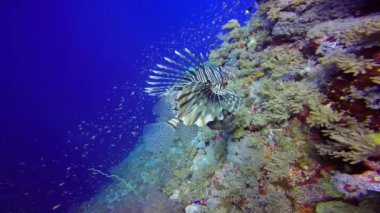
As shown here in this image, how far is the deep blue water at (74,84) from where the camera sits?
13828mm

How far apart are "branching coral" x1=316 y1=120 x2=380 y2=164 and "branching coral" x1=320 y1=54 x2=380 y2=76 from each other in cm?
44

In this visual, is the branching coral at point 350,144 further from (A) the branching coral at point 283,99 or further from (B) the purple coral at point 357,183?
(A) the branching coral at point 283,99

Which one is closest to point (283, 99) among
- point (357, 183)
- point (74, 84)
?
point (357, 183)

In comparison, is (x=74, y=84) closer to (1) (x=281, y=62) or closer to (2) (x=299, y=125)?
(1) (x=281, y=62)

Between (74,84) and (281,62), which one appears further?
(74,84)

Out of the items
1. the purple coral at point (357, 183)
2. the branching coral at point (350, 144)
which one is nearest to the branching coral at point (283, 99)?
the branching coral at point (350, 144)

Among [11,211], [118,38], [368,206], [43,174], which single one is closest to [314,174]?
[368,206]

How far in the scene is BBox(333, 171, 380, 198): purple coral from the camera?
176 cm

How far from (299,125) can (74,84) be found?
50.4 metres

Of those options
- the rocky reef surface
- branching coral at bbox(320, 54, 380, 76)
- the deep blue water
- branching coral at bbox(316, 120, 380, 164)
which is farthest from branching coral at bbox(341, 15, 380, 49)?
the deep blue water

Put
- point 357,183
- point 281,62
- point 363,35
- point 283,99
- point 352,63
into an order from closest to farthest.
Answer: point 357,183 → point 352,63 → point 363,35 → point 283,99 → point 281,62

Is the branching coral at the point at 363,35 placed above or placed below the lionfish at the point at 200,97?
below

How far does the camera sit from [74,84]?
4744 cm

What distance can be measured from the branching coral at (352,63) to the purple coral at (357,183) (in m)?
0.83
